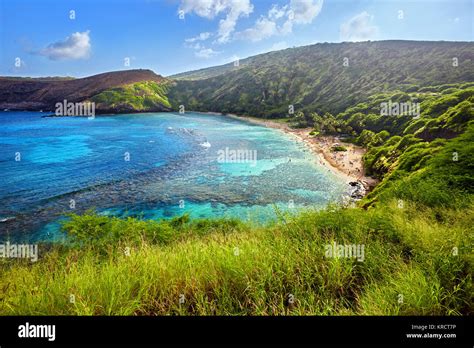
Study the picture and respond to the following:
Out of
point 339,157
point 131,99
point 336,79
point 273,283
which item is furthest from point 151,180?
point 131,99

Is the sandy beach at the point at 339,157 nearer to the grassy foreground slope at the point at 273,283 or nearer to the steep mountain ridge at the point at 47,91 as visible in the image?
the grassy foreground slope at the point at 273,283

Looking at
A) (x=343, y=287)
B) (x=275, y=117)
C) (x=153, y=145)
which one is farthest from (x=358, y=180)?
(x=275, y=117)

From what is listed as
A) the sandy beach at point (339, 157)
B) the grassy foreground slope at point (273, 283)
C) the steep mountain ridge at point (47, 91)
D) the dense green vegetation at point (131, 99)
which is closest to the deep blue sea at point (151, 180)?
the sandy beach at point (339, 157)

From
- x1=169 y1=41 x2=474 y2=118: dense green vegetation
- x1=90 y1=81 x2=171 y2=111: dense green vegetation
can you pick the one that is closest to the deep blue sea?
x1=169 y1=41 x2=474 y2=118: dense green vegetation

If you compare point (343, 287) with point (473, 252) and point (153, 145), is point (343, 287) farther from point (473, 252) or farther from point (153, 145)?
point (153, 145)

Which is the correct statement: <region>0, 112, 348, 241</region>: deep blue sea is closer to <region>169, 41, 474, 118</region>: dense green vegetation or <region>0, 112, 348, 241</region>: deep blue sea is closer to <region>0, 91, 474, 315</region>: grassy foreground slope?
<region>0, 91, 474, 315</region>: grassy foreground slope

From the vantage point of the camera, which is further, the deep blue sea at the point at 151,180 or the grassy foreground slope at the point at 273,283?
the deep blue sea at the point at 151,180
